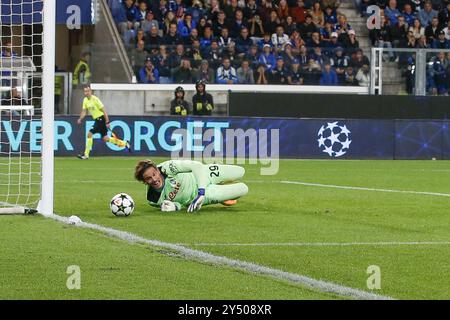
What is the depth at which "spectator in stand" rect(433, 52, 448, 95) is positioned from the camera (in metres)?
34.0

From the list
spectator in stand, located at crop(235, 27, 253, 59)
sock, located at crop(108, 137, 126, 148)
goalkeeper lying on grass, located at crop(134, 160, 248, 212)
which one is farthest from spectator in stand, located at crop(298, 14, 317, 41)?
goalkeeper lying on grass, located at crop(134, 160, 248, 212)

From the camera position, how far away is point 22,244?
11.5 metres

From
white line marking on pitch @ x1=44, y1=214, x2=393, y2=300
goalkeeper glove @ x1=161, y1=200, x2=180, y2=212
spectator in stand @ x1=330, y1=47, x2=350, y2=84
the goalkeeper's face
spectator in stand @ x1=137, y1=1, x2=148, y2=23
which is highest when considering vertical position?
spectator in stand @ x1=137, y1=1, x2=148, y2=23

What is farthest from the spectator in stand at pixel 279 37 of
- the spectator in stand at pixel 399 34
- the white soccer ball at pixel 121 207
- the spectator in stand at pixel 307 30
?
the white soccer ball at pixel 121 207

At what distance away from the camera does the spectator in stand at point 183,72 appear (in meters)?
33.1

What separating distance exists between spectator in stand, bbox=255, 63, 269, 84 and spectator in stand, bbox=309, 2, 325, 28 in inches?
126

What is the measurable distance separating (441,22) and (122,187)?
19.9 metres

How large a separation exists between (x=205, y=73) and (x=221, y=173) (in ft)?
59.4

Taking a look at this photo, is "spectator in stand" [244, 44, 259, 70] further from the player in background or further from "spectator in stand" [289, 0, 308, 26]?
the player in background

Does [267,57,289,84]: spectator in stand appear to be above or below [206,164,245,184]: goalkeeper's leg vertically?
above

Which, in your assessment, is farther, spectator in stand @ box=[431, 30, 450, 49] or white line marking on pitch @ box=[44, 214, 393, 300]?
spectator in stand @ box=[431, 30, 450, 49]

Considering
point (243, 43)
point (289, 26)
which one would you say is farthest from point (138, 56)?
point (289, 26)
